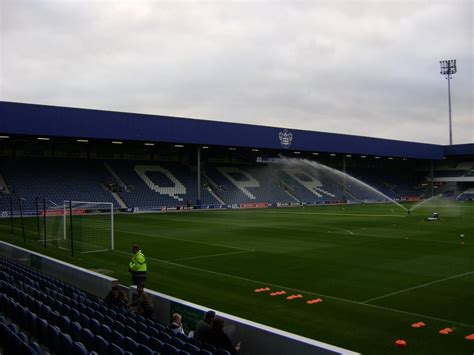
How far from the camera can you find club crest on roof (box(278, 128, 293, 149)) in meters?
62.8

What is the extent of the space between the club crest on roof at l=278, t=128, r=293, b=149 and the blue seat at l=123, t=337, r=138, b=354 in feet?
187

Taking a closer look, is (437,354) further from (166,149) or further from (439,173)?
(439,173)

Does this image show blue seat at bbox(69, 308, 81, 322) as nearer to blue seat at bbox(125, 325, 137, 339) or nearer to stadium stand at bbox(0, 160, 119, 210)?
blue seat at bbox(125, 325, 137, 339)

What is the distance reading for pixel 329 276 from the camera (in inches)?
647

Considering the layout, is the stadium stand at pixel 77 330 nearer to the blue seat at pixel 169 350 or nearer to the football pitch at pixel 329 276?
the blue seat at pixel 169 350

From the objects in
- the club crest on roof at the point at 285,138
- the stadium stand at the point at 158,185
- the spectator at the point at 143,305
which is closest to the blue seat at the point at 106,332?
the spectator at the point at 143,305

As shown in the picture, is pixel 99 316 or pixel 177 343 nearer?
pixel 177 343

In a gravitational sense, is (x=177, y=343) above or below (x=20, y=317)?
below

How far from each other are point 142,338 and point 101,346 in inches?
38.3

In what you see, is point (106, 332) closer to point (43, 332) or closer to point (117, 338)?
point (117, 338)

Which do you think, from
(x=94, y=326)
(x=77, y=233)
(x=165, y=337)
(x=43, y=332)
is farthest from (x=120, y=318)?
(x=77, y=233)

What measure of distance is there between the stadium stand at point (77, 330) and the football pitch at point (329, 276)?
3.89 metres

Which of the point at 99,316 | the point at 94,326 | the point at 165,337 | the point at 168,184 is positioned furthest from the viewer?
the point at 168,184

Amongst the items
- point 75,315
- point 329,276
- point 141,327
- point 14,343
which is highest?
point 14,343
